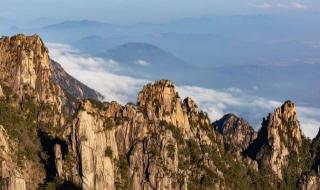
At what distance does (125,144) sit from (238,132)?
53.1m

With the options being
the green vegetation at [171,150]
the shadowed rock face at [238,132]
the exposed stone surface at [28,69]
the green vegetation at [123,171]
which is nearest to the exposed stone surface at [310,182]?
the shadowed rock face at [238,132]

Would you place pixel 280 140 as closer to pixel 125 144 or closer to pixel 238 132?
pixel 238 132

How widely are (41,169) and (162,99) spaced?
24.1 meters

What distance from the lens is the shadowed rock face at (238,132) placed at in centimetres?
14038

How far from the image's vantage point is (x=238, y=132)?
145m

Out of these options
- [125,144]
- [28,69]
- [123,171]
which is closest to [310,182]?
[125,144]

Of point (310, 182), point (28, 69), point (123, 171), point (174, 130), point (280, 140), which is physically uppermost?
point (28, 69)

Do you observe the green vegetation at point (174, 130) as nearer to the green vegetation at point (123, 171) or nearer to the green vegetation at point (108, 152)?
the green vegetation at point (123, 171)

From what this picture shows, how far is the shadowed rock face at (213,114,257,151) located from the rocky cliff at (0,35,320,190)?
9.21 metres

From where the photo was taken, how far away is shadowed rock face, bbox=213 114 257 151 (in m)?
140

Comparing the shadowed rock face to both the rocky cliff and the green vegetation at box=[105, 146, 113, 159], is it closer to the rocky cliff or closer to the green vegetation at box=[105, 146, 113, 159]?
the rocky cliff

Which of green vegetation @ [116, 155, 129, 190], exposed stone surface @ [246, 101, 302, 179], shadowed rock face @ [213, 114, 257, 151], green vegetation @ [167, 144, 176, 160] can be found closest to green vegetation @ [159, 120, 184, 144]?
green vegetation @ [167, 144, 176, 160]

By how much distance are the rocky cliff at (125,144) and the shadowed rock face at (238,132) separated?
921 centimetres

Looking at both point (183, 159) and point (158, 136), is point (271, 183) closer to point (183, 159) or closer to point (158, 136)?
point (183, 159)
